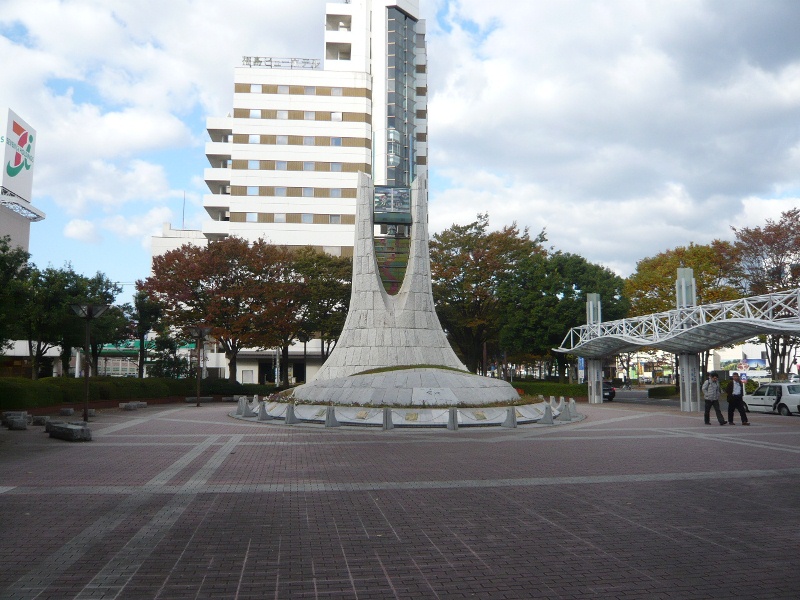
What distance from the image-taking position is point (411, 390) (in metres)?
23.0

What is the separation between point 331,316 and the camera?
42.8m

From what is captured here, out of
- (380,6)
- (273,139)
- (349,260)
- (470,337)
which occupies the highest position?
(380,6)

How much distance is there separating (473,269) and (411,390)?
71.9ft

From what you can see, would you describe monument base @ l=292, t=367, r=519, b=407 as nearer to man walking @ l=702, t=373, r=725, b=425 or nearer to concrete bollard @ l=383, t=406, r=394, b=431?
concrete bollard @ l=383, t=406, r=394, b=431

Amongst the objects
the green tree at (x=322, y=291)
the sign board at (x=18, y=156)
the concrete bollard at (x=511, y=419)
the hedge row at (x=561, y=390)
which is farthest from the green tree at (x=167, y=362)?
the concrete bollard at (x=511, y=419)

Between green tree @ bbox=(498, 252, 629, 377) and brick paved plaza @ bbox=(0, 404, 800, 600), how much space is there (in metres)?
28.4

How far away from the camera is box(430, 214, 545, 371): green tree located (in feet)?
144

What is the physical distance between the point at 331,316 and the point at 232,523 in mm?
35045

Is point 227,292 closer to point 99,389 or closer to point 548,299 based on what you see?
point 99,389

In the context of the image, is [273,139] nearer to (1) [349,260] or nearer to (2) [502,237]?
(1) [349,260]

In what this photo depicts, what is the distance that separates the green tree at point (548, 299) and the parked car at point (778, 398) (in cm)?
1599

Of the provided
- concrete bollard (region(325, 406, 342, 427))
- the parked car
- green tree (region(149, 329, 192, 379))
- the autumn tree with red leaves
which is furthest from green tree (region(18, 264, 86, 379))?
the parked car

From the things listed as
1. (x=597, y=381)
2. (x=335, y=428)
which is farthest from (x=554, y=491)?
(x=597, y=381)

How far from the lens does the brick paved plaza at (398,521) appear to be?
5.80 metres
